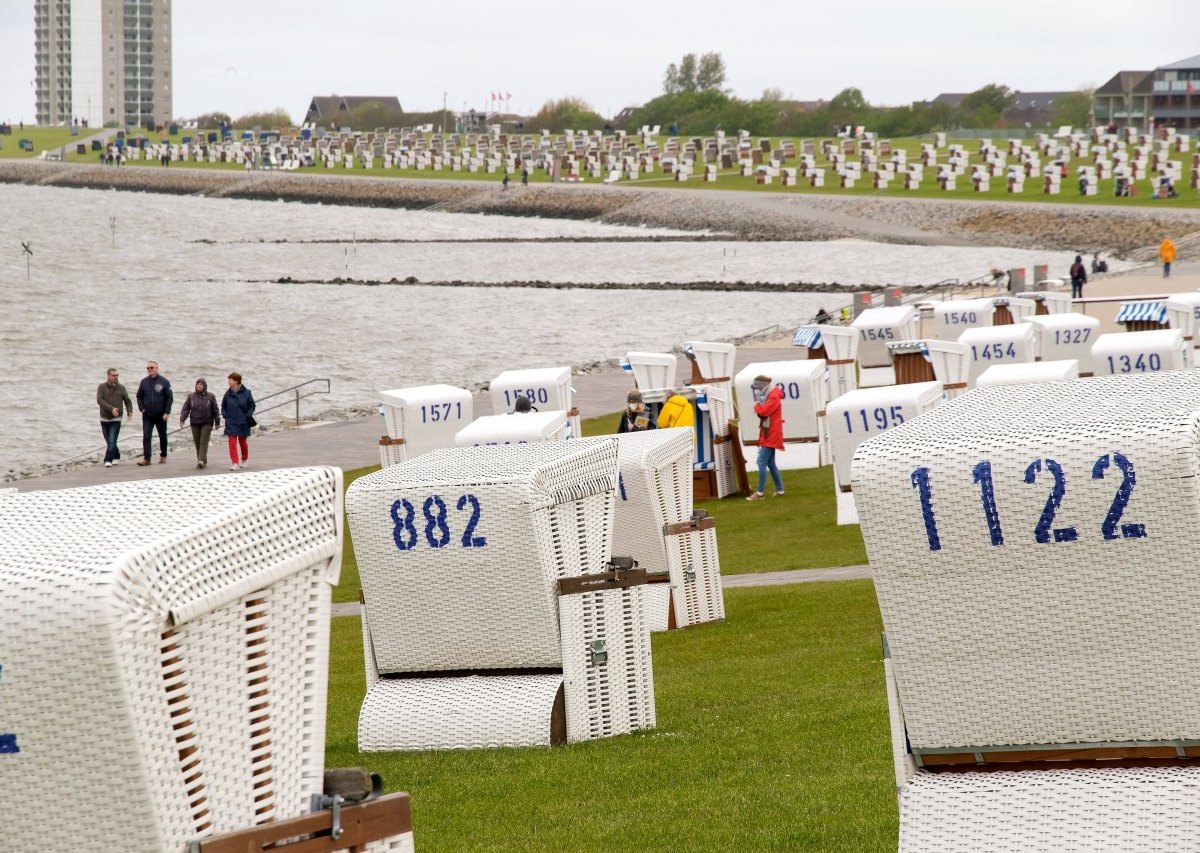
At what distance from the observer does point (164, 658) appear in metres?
4.02

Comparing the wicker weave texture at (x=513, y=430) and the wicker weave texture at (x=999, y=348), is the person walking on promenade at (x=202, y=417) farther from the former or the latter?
the wicker weave texture at (x=999, y=348)

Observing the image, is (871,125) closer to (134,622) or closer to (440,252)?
(440,252)

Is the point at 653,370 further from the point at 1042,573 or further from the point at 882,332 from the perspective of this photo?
the point at 1042,573

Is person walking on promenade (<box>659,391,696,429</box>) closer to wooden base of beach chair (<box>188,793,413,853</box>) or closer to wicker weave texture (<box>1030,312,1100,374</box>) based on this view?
wicker weave texture (<box>1030,312,1100,374</box>)

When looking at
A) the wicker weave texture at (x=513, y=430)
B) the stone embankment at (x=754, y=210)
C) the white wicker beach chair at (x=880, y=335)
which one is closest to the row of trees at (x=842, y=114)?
the stone embankment at (x=754, y=210)

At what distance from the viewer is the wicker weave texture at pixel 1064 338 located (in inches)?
1128

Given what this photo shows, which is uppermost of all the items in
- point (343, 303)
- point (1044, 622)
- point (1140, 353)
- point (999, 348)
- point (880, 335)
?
point (1044, 622)

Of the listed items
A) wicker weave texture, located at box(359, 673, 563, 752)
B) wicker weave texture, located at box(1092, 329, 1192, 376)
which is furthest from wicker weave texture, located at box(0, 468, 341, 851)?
wicker weave texture, located at box(1092, 329, 1192, 376)

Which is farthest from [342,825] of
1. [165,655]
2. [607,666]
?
[607,666]

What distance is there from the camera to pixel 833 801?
737cm

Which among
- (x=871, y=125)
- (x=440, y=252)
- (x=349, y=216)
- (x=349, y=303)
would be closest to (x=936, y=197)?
(x=440, y=252)

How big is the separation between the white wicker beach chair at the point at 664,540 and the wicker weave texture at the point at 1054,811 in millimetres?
8819

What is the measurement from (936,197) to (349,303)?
38.7 meters

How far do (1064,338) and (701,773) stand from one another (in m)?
21.9
